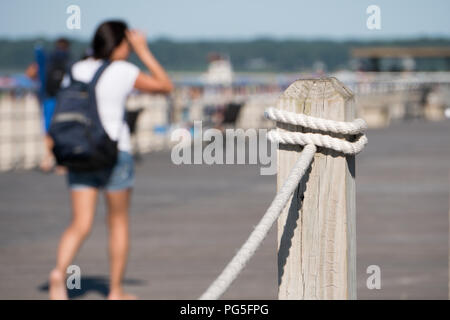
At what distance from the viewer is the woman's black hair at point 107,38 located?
21.1ft

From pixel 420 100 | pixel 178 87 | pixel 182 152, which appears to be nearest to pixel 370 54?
pixel 420 100

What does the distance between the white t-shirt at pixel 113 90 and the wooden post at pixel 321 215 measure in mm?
2883

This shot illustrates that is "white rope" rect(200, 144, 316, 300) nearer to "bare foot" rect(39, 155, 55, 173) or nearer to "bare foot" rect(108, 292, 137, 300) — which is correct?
"bare foot" rect(108, 292, 137, 300)

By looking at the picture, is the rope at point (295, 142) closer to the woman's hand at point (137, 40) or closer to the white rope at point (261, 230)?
the white rope at point (261, 230)

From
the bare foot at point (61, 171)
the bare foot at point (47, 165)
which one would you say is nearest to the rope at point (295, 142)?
the bare foot at point (61, 171)

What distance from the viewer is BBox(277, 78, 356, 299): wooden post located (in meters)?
3.50

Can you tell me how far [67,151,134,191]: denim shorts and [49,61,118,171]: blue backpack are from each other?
67 mm

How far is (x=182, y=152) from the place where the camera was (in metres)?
19.2

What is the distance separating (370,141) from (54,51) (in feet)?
30.0

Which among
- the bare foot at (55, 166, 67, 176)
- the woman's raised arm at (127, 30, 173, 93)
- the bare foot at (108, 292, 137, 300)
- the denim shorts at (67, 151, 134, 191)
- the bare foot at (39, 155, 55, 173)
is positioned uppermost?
the woman's raised arm at (127, 30, 173, 93)

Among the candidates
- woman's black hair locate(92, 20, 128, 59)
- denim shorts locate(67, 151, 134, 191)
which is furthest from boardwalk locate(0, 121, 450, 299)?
woman's black hair locate(92, 20, 128, 59)

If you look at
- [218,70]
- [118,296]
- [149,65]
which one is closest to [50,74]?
[149,65]

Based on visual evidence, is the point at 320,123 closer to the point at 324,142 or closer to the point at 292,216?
the point at 324,142
